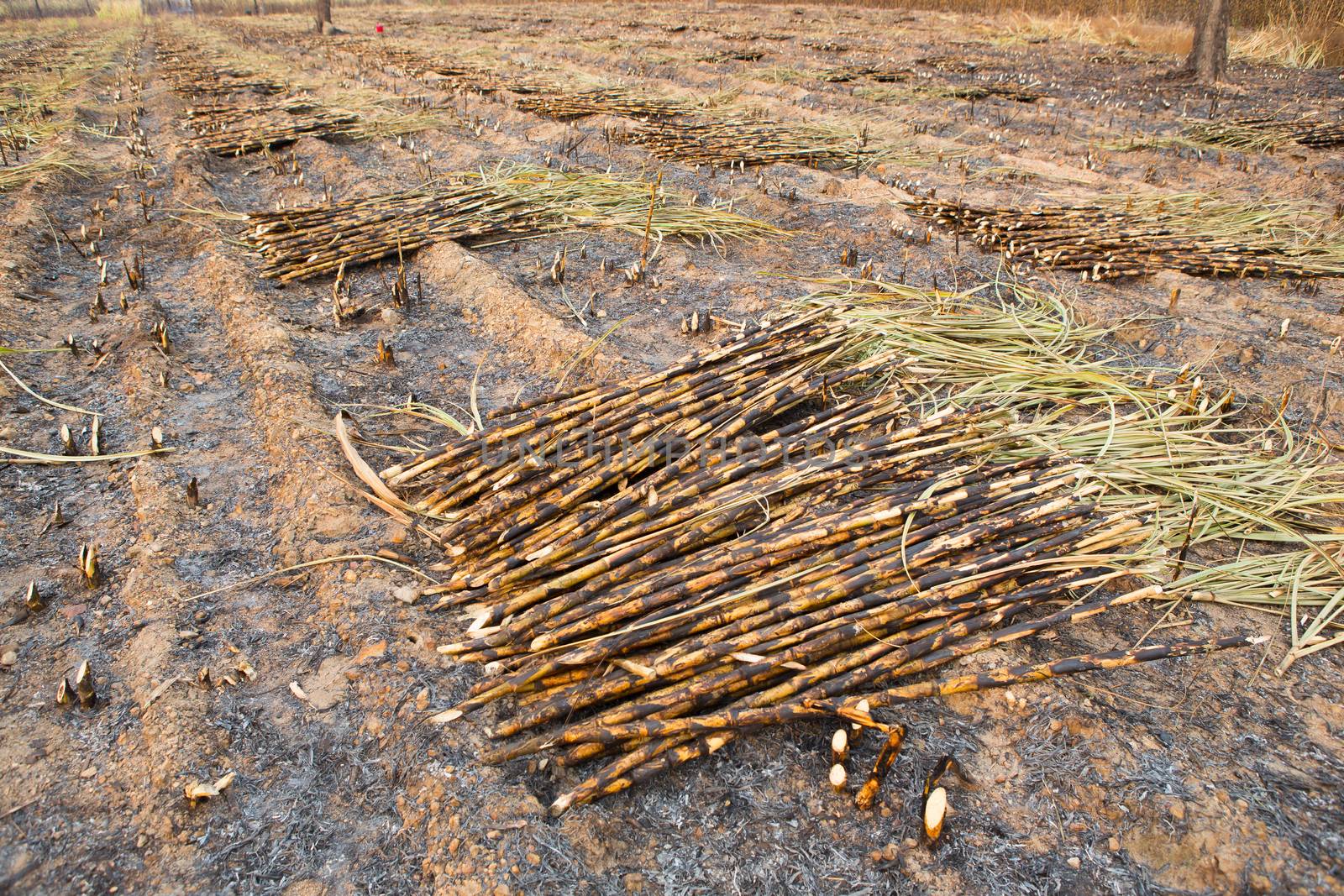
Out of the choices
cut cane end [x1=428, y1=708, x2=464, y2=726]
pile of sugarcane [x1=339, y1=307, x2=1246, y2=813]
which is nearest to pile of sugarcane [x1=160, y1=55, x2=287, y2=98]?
pile of sugarcane [x1=339, y1=307, x2=1246, y2=813]

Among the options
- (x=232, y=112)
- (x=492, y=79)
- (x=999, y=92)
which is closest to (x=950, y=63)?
(x=999, y=92)

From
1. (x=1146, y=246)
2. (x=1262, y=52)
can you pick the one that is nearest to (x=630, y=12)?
(x=1262, y=52)

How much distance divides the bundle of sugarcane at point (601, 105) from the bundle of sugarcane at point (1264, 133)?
5.62m

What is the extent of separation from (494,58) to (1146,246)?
12049mm

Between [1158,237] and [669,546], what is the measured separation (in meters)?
4.82

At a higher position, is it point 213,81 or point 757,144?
point 213,81

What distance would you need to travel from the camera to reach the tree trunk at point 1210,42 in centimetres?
1064

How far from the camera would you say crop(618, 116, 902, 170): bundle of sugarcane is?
→ 7.31 m

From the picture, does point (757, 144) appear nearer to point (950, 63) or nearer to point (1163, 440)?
point (1163, 440)

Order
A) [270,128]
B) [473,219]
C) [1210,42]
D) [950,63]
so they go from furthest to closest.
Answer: [950,63] < [1210,42] < [270,128] < [473,219]

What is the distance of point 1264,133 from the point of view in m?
7.98

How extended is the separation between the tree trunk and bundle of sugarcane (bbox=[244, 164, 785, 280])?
926 centimetres

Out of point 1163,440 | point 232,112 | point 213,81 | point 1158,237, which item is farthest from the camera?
point 213,81

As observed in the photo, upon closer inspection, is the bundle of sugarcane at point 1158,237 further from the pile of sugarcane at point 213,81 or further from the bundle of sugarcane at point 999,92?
the pile of sugarcane at point 213,81
